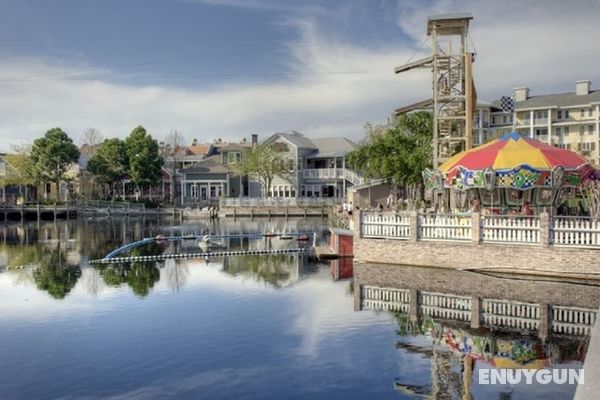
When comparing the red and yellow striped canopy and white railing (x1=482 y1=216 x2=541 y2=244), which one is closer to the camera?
white railing (x1=482 y1=216 x2=541 y2=244)

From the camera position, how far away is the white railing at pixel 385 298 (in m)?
16.6

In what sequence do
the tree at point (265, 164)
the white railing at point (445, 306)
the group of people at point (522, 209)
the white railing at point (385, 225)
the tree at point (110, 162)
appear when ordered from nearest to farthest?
the white railing at point (445, 306) < the group of people at point (522, 209) < the white railing at point (385, 225) < the tree at point (265, 164) < the tree at point (110, 162)

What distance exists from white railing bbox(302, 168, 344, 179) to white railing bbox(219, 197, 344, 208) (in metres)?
5.48

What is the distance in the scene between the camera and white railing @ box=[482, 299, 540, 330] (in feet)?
46.5

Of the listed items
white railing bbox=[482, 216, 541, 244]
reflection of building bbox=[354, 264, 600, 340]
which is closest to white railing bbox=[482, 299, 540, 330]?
reflection of building bbox=[354, 264, 600, 340]

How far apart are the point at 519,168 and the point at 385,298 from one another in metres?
8.77

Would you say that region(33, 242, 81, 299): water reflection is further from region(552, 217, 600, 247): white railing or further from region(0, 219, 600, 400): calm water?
region(552, 217, 600, 247): white railing

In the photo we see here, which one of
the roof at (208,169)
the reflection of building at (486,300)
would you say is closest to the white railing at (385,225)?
the reflection of building at (486,300)

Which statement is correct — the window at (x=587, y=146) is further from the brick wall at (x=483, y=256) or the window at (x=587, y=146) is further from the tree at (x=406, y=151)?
the brick wall at (x=483, y=256)

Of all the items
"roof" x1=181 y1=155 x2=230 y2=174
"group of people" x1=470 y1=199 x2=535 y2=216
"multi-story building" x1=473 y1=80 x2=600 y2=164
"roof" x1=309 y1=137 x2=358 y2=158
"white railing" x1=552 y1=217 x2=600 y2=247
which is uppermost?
"multi-story building" x1=473 y1=80 x2=600 y2=164

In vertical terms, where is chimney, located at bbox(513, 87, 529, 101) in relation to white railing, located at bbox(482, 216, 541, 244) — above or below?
above

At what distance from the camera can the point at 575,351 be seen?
11914 mm

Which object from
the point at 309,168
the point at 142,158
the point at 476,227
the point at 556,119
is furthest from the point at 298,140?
the point at 476,227

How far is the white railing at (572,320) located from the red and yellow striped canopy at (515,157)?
8.52 metres
